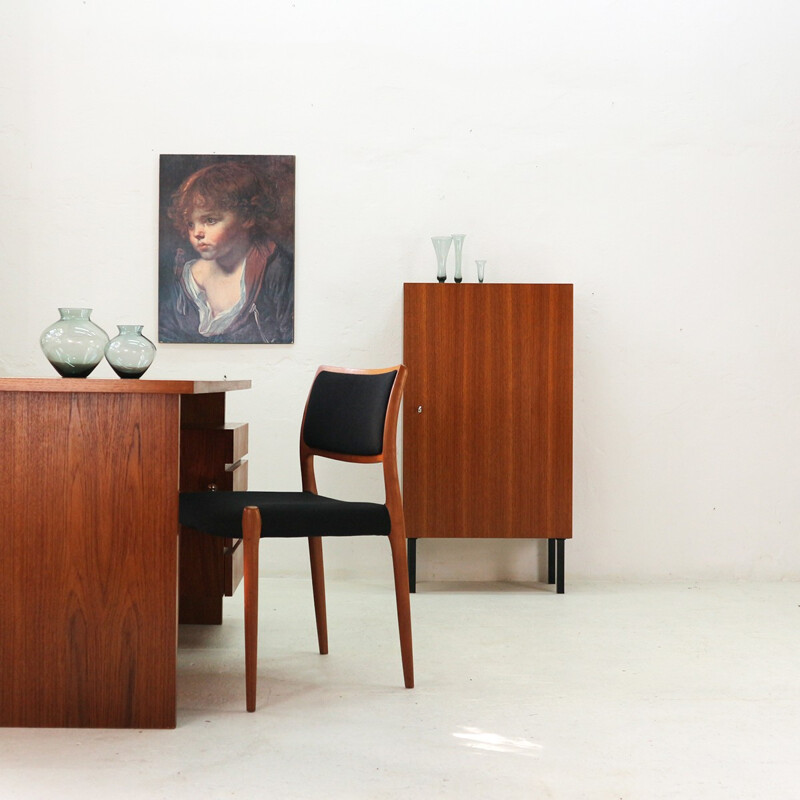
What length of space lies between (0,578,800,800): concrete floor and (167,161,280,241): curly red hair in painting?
65.3 inches

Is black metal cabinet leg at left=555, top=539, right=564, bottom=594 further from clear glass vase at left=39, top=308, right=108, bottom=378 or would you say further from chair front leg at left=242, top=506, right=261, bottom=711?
clear glass vase at left=39, top=308, right=108, bottom=378

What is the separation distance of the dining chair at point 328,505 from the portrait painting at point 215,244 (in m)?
A: 1.18

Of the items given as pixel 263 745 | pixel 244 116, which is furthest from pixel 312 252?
pixel 263 745

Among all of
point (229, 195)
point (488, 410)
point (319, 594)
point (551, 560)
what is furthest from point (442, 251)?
point (319, 594)

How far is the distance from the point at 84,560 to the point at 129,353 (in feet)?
1.71

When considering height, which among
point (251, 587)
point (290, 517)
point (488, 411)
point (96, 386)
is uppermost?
point (96, 386)

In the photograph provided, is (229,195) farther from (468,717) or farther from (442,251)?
(468,717)

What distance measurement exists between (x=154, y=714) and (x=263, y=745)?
0.27m

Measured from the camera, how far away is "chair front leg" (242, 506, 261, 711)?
200cm

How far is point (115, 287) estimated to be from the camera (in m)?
3.68

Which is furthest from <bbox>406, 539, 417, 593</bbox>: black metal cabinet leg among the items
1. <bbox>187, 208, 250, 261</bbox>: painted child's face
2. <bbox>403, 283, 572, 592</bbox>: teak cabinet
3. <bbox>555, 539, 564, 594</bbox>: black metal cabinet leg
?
<bbox>187, 208, 250, 261</bbox>: painted child's face

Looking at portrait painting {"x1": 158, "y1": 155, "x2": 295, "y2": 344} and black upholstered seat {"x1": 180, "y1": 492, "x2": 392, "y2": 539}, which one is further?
portrait painting {"x1": 158, "y1": 155, "x2": 295, "y2": 344}

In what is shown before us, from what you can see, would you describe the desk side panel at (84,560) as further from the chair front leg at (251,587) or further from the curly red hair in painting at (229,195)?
the curly red hair in painting at (229,195)

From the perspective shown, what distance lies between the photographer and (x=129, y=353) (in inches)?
83.4
